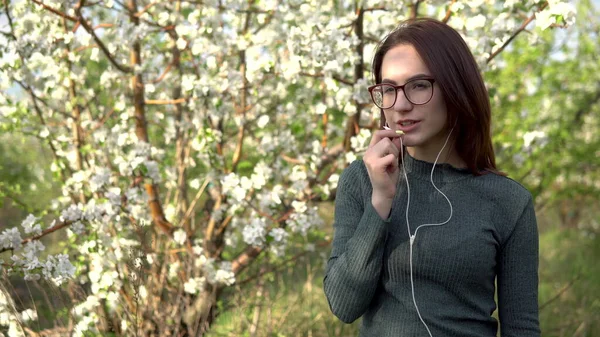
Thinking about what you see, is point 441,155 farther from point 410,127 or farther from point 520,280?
point 520,280

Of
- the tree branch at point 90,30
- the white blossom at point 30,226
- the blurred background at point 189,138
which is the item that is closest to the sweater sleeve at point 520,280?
the blurred background at point 189,138

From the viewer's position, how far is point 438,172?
186 cm

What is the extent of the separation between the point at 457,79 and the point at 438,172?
0.91 feet

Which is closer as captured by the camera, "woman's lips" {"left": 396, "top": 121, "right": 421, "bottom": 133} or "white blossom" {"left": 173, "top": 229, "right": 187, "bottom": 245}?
"woman's lips" {"left": 396, "top": 121, "right": 421, "bottom": 133}

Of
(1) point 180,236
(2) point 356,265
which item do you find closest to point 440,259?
(2) point 356,265

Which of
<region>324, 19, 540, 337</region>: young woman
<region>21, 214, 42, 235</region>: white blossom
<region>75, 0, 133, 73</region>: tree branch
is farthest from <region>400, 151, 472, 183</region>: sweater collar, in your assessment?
<region>75, 0, 133, 73</region>: tree branch

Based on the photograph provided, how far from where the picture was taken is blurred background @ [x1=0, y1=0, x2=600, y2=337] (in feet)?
10.3

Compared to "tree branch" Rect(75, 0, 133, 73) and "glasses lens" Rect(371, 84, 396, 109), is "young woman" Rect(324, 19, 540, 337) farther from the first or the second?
"tree branch" Rect(75, 0, 133, 73)

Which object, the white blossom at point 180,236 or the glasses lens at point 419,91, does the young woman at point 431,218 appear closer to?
the glasses lens at point 419,91

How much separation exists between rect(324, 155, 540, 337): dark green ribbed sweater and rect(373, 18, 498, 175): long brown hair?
0.30 ft

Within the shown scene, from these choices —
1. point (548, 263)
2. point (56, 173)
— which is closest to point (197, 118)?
point (56, 173)

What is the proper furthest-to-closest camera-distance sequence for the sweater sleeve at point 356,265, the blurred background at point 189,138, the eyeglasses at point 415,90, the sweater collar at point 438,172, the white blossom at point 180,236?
the white blossom at point 180,236
the blurred background at point 189,138
the sweater collar at point 438,172
the eyeglasses at point 415,90
the sweater sleeve at point 356,265

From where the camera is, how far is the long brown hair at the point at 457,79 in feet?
5.71

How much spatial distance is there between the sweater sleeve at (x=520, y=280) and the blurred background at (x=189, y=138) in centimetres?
125
